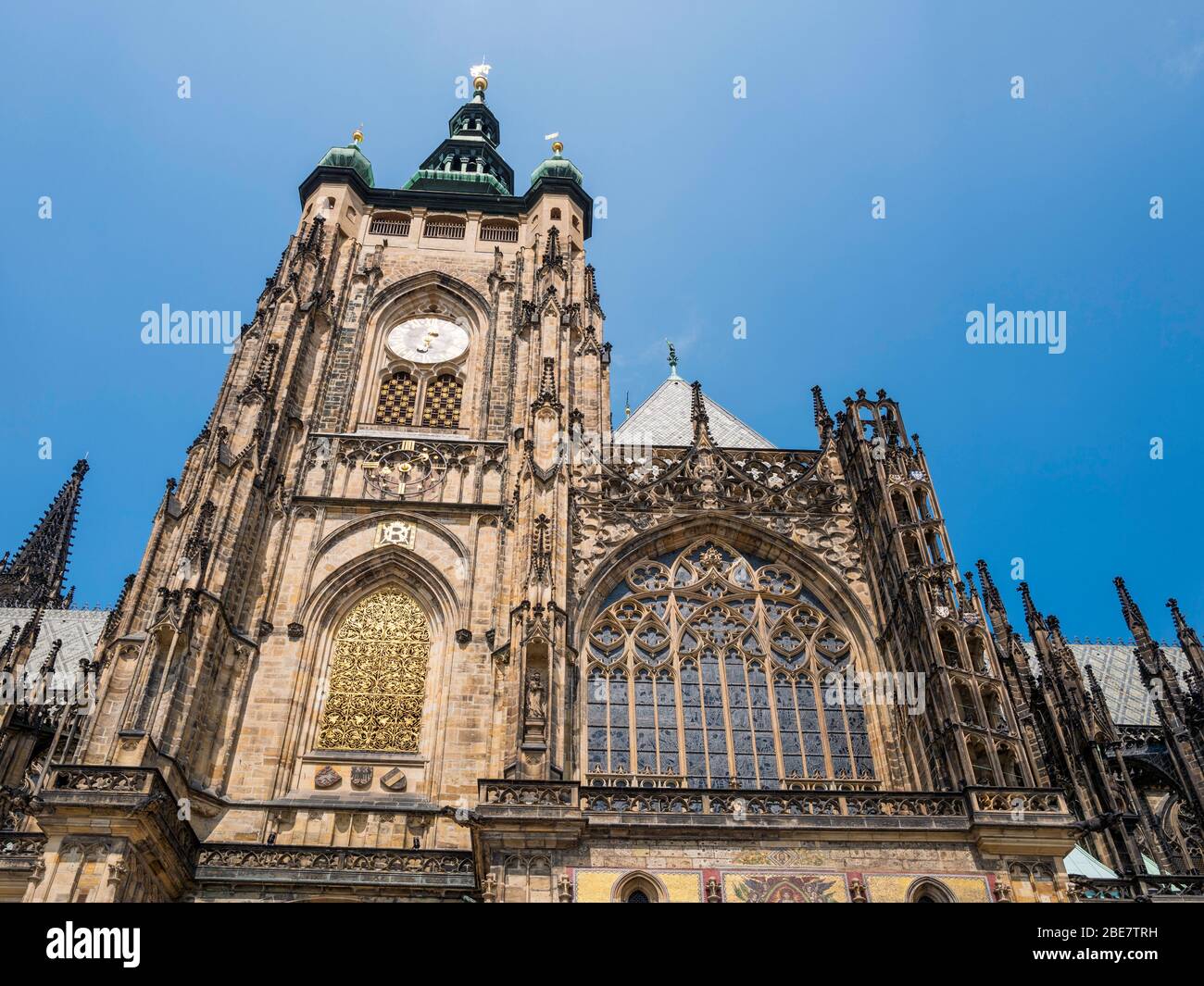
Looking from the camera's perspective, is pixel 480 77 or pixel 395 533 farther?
pixel 480 77

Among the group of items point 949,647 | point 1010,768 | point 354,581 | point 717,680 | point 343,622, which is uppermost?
point 354,581

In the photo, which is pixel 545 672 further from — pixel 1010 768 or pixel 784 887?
pixel 1010 768

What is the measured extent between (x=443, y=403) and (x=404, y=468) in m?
3.15

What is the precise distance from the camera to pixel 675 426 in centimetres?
2692

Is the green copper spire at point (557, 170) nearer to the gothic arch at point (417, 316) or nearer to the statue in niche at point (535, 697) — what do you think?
the gothic arch at point (417, 316)

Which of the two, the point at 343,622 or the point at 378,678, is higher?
the point at 343,622

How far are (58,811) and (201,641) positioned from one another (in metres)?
3.89

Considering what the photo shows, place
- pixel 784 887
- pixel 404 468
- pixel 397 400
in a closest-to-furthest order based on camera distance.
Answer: pixel 784 887, pixel 404 468, pixel 397 400

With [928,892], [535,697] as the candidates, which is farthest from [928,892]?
[535,697]

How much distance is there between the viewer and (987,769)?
15.9 m

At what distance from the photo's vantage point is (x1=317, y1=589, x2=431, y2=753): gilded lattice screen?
18.0 metres

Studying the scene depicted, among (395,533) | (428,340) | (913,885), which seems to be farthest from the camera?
(428,340)
